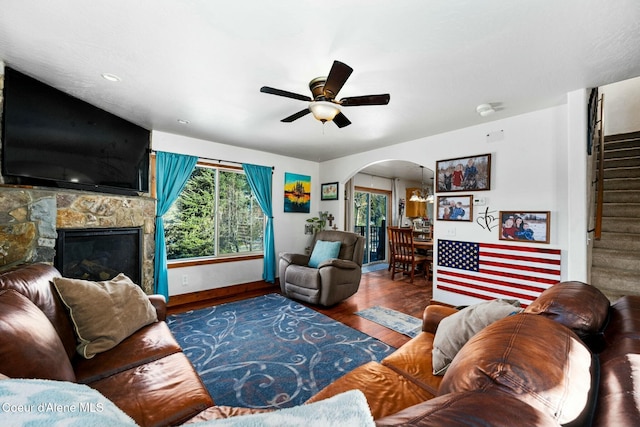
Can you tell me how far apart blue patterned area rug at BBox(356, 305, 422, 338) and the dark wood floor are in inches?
3.3

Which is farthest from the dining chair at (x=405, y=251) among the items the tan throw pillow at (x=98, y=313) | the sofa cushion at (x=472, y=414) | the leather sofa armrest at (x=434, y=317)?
the sofa cushion at (x=472, y=414)

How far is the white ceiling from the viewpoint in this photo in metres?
1.42

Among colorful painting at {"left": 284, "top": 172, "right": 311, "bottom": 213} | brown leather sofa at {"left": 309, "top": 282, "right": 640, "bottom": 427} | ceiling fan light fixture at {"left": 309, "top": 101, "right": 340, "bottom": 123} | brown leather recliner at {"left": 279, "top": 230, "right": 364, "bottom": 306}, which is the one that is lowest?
brown leather recliner at {"left": 279, "top": 230, "right": 364, "bottom": 306}

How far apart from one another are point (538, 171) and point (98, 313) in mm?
4027

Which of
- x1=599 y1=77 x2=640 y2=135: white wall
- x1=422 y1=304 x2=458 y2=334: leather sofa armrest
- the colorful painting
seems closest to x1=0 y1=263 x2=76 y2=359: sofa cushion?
x1=422 y1=304 x2=458 y2=334: leather sofa armrest

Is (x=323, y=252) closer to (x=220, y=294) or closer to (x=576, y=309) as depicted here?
(x=220, y=294)

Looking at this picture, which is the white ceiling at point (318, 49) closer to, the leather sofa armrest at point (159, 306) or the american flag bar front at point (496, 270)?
the american flag bar front at point (496, 270)

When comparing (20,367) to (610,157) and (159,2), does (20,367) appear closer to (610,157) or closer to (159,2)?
(159,2)

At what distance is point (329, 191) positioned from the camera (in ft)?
17.0

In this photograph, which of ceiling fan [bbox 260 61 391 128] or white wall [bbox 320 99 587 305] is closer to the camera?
ceiling fan [bbox 260 61 391 128]

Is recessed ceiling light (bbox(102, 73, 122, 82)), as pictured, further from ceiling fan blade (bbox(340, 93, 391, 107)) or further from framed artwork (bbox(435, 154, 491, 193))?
framed artwork (bbox(435, 154, 491, 193))

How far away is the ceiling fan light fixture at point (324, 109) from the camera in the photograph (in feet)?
6.66

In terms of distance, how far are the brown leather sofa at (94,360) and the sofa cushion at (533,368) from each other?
110 centimetres

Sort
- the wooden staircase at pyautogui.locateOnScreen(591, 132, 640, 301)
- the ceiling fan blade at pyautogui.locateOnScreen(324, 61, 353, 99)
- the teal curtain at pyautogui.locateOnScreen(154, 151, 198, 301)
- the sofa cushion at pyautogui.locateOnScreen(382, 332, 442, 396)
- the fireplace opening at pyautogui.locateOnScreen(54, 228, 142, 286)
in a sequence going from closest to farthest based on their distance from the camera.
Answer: the sofa cushion at pyautogui.locateOnScreen(382, 332, 442, 396) → the ceiling fan blade at pyautogui.locateOnScreen(324, 61, 353, 99) → the fireplace opening at pyautogui.locateOnScreen(54, 228, 142, 286) → the wooden staircase at pyautogui.locateOnScreen(591, 132, 640, 301) → the teal curtain at pyautogui.locateOnScreen(154, 151, 198, 301)
